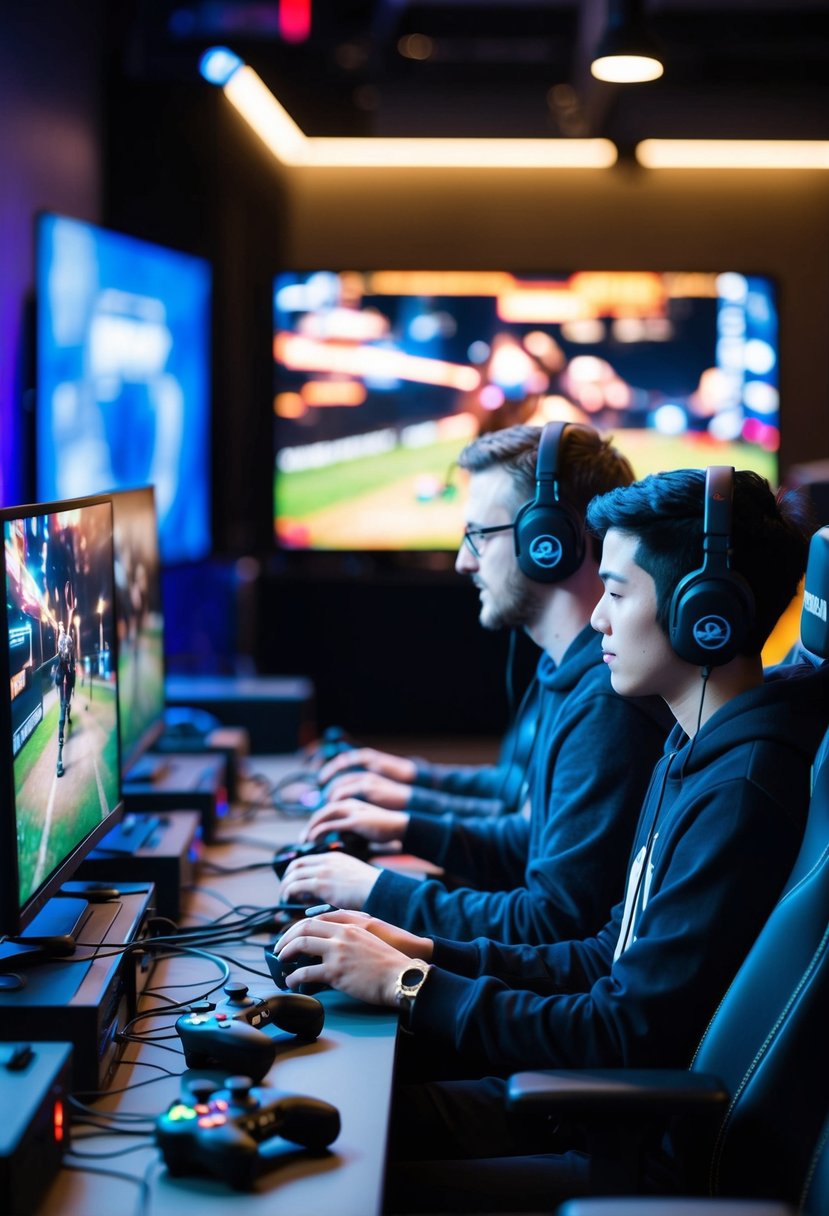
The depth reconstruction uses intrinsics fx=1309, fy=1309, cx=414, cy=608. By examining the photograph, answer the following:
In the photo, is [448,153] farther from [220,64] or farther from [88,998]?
[88,998]

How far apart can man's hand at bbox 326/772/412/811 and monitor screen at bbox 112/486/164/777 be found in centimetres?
34

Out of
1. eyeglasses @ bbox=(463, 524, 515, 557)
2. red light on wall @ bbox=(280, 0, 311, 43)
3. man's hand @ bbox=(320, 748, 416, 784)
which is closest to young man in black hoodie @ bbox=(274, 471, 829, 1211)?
eyeglasses @ bbox=(463, 524, 515, 557)

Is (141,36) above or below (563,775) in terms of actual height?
above

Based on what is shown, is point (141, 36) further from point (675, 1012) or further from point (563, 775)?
point (675, 1012)

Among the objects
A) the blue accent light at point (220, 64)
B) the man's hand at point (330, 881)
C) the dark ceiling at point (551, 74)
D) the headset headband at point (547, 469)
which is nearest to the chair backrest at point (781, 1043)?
the man's hand at point (330, 881)

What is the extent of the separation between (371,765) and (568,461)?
80 centimetres

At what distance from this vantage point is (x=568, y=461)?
6.32ft

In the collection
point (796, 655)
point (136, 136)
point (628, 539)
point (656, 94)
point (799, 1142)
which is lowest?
point (799, 1142)

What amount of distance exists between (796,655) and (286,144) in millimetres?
3619

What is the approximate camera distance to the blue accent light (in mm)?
3254

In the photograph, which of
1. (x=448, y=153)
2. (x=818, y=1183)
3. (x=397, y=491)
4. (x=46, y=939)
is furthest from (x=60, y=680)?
(x=448, y=153)

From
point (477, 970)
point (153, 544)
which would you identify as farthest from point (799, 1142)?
point (153, 544)

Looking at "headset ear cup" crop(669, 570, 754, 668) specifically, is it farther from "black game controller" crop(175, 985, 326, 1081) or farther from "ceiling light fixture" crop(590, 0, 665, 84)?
"ceiling light fixture" crop(590, 0, 665, 84)

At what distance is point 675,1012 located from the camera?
1254 mm
